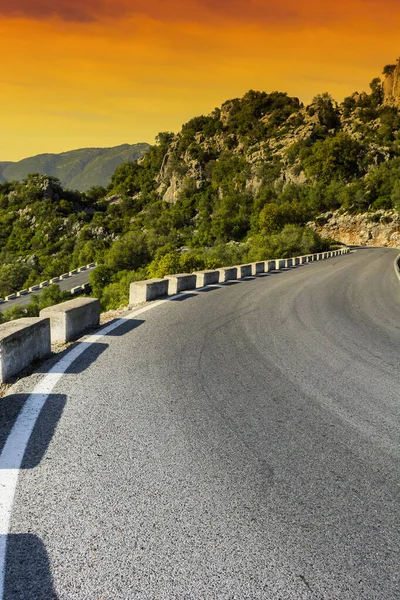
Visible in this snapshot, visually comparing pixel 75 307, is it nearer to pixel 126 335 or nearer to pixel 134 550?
pixel 126 335

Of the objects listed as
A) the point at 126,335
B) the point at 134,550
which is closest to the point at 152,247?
the point at 126,335

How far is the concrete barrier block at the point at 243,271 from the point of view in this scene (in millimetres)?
20625

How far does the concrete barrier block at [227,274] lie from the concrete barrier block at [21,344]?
1218 centimetres

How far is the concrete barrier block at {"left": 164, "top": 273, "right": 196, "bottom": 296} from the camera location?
14188mm

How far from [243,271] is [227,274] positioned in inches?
109

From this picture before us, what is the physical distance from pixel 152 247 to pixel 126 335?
275ft

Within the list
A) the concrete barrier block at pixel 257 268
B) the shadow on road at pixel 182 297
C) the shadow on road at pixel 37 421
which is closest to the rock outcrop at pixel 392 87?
the concrete barrier block at pixel 257 268

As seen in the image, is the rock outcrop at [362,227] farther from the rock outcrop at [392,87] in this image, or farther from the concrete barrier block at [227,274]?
the rock outcrop at [392,87]

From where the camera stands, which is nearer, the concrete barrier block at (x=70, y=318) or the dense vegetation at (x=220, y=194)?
the concrete barrier block at (x=70, y=318)

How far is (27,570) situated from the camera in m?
2.38

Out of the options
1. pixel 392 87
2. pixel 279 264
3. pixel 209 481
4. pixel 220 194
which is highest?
pixel 392 87

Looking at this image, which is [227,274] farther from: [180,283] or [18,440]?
[18,440]

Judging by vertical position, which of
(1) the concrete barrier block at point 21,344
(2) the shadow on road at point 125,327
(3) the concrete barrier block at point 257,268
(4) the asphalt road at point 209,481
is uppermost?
(1) the concrete barrier block at point 21,344

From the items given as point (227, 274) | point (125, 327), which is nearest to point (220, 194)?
point (227, 274)
